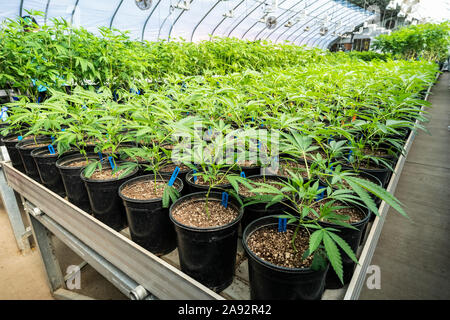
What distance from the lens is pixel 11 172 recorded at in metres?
1.60

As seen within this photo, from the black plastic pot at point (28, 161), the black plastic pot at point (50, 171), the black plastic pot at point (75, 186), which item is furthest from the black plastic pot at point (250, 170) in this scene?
the black plastic pot at point (28, 161)

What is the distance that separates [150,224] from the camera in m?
0.91

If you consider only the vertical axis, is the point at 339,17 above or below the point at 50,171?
above

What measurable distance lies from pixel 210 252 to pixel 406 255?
1679 millimetres

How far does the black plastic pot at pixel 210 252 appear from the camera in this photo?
0.75m

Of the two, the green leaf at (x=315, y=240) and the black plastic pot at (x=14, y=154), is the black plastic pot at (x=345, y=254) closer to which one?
the green leaf at (x=315, y=240)

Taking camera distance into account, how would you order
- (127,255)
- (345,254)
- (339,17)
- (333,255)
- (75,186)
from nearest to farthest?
(333,255)
(345,254)
(127,255)
(75,186)
(339,17)

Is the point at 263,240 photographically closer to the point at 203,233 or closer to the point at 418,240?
the point at 203,233

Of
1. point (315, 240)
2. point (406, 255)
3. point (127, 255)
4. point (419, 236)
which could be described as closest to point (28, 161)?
point (127, 255)

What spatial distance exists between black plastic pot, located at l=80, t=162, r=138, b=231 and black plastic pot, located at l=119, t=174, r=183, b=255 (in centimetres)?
16

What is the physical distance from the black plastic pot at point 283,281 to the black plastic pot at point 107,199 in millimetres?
662

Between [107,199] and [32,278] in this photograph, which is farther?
[32,278]

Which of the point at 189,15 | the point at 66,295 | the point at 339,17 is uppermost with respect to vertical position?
the point at 339,17

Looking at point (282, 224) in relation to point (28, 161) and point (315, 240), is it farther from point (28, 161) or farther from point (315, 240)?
point (28, 161)
